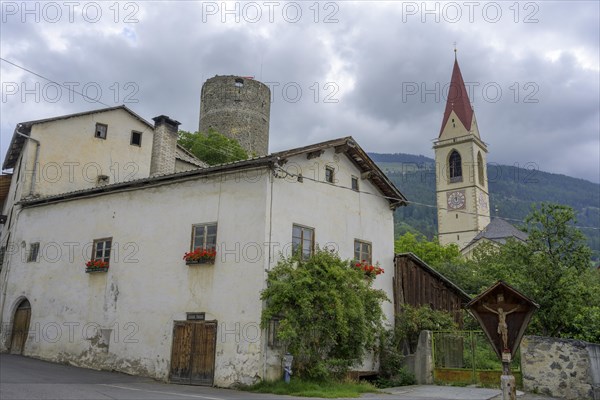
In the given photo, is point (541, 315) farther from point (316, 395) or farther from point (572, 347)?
point (316, 395)

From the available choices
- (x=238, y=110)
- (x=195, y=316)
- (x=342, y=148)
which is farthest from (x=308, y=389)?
(x=238, y=110)

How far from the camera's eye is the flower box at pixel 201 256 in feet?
51.3

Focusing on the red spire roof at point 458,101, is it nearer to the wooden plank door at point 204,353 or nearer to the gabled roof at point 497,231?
the gabled roof at point 497,231

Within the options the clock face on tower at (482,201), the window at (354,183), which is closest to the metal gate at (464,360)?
the window at (354,183)

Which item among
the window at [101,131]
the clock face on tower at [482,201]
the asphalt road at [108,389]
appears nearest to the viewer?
the asphalt road at [108,389]

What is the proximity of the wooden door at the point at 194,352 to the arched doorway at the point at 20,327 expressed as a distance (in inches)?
314

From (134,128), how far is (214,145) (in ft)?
40.9

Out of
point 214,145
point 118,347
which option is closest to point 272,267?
point 118,347

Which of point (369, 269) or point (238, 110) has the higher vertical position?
point (238, 110)

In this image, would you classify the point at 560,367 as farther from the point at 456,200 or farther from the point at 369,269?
the point at 456,200

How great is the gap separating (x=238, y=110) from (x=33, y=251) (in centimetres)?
2774

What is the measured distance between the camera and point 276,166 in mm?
15594

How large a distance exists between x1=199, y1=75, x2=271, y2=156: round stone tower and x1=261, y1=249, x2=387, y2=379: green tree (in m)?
30.7

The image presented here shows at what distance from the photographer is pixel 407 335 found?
1891 centimetres
